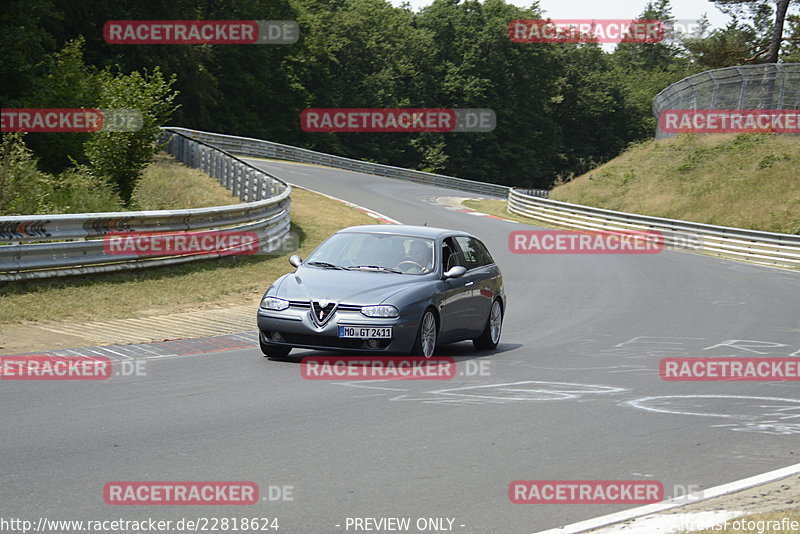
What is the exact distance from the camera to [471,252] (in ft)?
43.9

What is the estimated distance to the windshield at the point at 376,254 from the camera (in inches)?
471

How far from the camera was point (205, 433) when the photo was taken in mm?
7570

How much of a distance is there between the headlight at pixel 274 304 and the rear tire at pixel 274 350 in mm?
437

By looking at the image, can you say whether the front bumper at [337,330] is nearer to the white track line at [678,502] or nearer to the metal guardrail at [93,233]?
the white track line at [678,502]

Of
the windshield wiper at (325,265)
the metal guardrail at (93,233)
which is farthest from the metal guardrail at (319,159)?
the windshield wiper at (325,265)

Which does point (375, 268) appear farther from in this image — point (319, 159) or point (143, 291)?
point (319, 159)

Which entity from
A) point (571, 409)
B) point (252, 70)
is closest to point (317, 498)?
point (571, 409)

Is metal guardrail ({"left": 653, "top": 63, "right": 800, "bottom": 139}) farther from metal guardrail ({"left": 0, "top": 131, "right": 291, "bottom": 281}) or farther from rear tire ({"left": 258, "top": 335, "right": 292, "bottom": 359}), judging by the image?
rear tire ({"left": 258, "top": 335, "right": 292, "bottom": 359})

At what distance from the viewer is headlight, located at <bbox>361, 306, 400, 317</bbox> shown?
422 inches

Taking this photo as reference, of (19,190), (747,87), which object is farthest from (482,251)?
(747,87)

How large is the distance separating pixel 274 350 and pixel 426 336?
1727 mm

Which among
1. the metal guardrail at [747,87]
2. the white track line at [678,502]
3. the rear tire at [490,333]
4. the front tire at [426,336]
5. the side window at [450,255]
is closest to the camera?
the white track line at [678,502]

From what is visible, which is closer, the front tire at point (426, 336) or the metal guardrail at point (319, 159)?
the front tire at point (426, 336)

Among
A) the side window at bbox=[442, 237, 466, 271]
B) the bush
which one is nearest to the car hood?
the side window at bbox=[442, 237, 466, 271]
